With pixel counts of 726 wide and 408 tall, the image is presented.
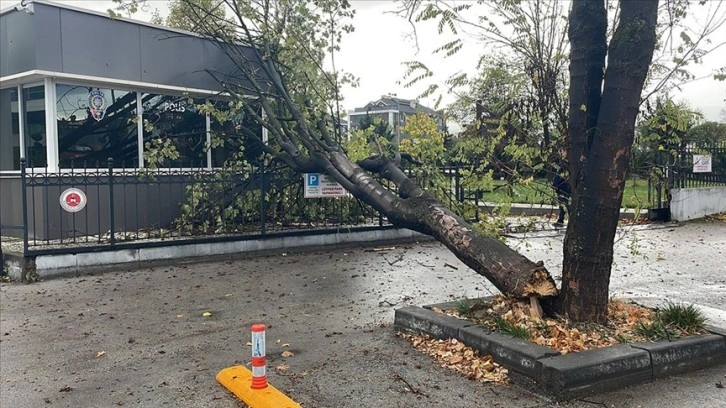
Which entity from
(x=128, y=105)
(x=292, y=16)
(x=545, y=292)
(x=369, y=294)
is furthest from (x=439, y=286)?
(x=128, y=105)

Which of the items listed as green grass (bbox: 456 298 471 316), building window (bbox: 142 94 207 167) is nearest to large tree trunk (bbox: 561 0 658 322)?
green grass (bbox: 456 298 471 316)

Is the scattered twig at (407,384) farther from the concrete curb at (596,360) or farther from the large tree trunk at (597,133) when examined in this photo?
the large tree trunk at (597,133)

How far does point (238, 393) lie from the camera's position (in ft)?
15.1

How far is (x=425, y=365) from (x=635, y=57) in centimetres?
323

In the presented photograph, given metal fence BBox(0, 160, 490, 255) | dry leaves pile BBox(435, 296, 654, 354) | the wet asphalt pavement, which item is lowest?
the wet asphalt pavement

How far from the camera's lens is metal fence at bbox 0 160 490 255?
10734 mm

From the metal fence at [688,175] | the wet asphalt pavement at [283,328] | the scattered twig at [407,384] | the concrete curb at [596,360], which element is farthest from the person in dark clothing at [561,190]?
the metal fence at [688,175]

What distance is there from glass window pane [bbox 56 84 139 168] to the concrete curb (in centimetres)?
919

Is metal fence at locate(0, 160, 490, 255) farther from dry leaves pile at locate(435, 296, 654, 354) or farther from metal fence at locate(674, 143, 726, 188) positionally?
metal fence at locate(674, 143, 726, 188)

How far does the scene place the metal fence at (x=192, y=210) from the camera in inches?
423

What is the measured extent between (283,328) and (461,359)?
2.25 m

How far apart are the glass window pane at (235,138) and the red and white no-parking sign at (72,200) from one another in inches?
129

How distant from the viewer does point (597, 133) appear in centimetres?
534

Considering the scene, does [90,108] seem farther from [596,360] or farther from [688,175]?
Answer: [688,175]
